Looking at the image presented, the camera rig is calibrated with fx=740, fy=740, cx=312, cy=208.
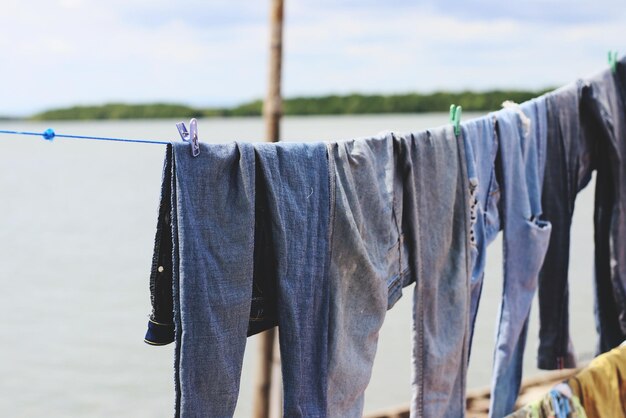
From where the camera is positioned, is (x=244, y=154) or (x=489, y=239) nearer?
(x=244, y=154)

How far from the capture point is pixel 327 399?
151cm

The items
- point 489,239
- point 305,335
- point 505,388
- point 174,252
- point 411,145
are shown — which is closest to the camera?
point 174,252

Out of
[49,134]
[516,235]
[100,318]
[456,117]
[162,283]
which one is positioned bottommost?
[100,318]

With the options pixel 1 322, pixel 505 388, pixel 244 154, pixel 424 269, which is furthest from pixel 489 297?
pixel 244 154

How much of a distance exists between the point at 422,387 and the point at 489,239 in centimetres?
46

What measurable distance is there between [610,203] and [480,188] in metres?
0.78

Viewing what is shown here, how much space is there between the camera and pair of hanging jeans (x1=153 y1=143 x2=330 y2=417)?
129 cm

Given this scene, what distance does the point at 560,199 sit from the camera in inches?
88.4

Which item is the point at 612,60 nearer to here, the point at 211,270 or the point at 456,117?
the point at 456,117

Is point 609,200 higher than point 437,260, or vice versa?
point 609,200

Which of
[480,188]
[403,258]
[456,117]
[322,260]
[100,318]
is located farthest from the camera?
[100,318]

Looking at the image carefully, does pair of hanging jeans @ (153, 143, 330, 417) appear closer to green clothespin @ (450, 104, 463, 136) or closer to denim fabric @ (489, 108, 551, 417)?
green clothespin @ (450, 104, 463, 136)

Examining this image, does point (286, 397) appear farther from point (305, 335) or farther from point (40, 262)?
point (40, 262)

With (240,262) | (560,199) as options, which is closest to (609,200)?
(560,199)
